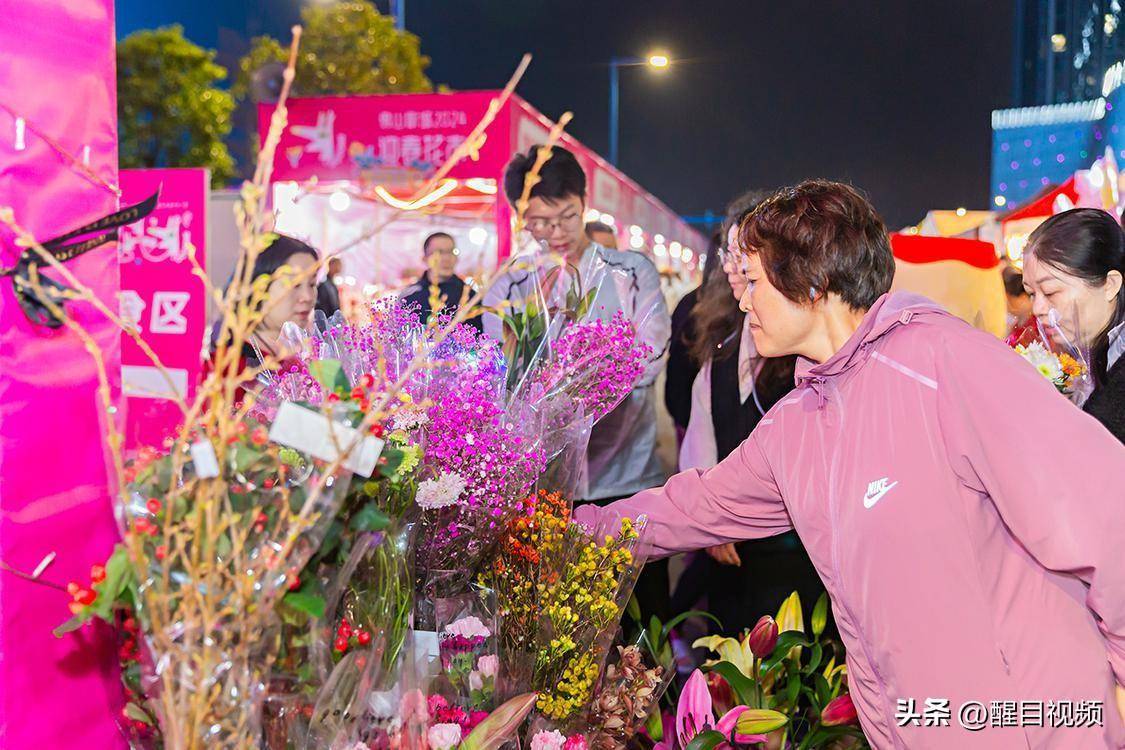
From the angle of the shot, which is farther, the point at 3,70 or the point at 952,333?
the point at 952,333

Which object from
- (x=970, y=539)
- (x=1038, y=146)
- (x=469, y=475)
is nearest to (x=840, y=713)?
(x=970, y=539)

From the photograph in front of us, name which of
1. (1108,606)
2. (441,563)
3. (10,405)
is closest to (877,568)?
(1108,606)

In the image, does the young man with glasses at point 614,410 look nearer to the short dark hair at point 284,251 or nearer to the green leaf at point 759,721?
the short dark hair at point 284,251

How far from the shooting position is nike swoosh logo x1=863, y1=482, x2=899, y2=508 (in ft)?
5.09

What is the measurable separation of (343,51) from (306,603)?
17639 millimetres

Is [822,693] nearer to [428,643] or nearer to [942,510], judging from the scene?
[942,510]

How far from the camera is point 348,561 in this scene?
1250 millimetres

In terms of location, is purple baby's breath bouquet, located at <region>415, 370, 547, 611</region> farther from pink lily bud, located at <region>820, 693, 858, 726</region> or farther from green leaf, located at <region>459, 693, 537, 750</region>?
pink lily bud, located at <region>820, 693, 858, 726</region>

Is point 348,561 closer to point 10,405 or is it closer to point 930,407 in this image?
point 10,405

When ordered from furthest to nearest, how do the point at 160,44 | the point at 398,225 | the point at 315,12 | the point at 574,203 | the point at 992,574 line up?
the point at 315,12
the point at 160,44
the point at 398,225
the point at 574,203
the point at 992,574

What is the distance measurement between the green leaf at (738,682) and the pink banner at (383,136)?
21.0 feet

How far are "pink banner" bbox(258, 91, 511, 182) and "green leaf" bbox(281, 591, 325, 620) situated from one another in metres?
7.04

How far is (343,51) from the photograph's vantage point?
694 inches

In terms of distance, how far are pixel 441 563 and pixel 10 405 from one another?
0.64 m
